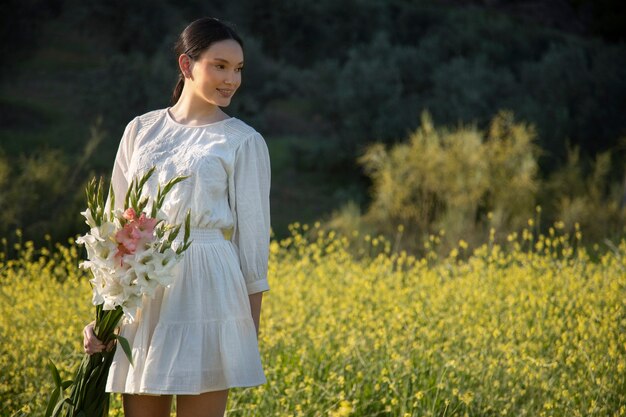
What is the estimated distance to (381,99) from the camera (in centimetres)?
1427

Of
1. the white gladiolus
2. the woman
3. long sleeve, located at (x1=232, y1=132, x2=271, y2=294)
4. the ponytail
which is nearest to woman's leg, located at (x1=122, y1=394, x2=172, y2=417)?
the woman

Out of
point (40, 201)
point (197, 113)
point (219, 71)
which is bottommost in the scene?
point (40, 201)

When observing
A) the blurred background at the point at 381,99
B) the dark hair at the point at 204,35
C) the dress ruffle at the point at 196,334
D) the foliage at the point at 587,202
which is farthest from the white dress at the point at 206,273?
the foliage at the point at 587,202

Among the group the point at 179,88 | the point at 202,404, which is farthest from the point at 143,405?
the point at 179,88

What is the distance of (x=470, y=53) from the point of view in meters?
16.5

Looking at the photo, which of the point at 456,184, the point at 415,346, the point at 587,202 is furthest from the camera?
the point at 587,202

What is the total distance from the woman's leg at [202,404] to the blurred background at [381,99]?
21.9 ft

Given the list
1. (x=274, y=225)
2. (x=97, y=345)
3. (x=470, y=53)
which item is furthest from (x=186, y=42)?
(x=470, y=53)

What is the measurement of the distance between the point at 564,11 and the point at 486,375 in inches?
618

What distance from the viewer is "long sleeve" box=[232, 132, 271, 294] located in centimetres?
262

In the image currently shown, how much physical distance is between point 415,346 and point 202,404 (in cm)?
177

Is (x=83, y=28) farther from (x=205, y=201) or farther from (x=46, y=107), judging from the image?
(x=205, y=201)

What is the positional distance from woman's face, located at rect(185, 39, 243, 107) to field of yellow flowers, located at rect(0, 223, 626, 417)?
1.27 metres

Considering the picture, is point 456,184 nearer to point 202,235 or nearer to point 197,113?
point 197,113
